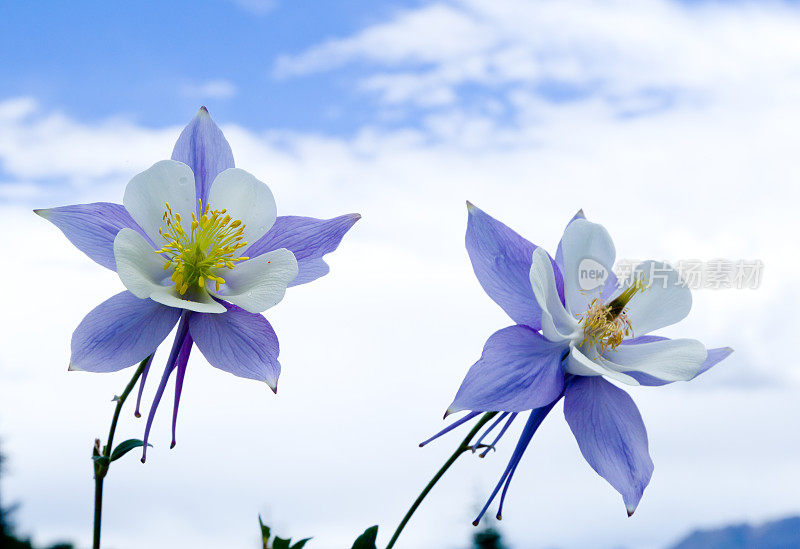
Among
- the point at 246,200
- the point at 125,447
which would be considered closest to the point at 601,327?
the point at 246,200

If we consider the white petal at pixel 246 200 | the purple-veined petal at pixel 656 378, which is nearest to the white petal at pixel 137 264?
the white petal at pixel 246 200

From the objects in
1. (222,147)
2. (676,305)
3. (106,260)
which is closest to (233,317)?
(106,260)

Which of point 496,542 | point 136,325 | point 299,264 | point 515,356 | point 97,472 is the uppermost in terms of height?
point 299,264

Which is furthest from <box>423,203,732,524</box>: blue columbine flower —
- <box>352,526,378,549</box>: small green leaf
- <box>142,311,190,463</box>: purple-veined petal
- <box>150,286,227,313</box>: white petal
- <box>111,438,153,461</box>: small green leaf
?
<box>111,438,153,461</box>: small green leaf

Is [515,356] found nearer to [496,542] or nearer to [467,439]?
[467,439]

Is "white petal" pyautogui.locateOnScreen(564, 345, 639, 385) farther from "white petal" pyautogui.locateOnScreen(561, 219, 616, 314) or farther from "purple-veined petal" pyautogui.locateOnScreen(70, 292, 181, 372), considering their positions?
"purple-veined petal" pyautogui.locateOnScreen(70, 292, 181, 372)

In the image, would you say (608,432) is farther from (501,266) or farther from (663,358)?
(501,266)

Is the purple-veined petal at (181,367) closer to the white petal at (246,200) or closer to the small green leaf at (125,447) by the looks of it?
the small green leaf at (125,447)
